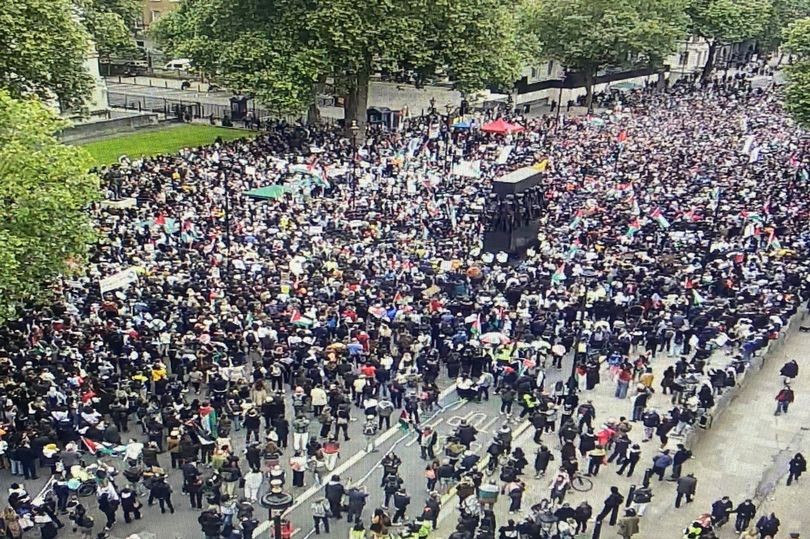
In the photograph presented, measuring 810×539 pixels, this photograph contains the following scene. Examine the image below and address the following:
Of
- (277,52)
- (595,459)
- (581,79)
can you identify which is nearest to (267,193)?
(277,52)

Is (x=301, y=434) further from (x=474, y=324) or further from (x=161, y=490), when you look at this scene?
(x=474, y=324)

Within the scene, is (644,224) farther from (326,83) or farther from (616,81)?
(616,81)

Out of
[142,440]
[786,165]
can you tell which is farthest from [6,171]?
[786,165]

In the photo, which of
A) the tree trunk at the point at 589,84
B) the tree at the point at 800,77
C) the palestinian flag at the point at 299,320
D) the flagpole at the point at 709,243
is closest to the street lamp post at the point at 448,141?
the tree trunk at the point at 589,84

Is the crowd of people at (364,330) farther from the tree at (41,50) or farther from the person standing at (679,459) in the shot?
the tree at (41,50)

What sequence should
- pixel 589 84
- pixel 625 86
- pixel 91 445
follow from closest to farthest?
pixel 91 445 < pixel 589 84 < pixel 625 86

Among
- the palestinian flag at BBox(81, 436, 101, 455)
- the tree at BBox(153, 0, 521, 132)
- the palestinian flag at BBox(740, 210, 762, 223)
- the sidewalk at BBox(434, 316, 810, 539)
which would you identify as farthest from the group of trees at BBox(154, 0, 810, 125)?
the palestinian flag at BBox(81, 436, 101, 455)

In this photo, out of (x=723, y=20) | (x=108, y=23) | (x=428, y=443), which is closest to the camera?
(x=428, y=443)

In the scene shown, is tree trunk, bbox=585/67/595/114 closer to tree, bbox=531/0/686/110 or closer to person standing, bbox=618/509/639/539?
tree, bbox=531/0/686/110
